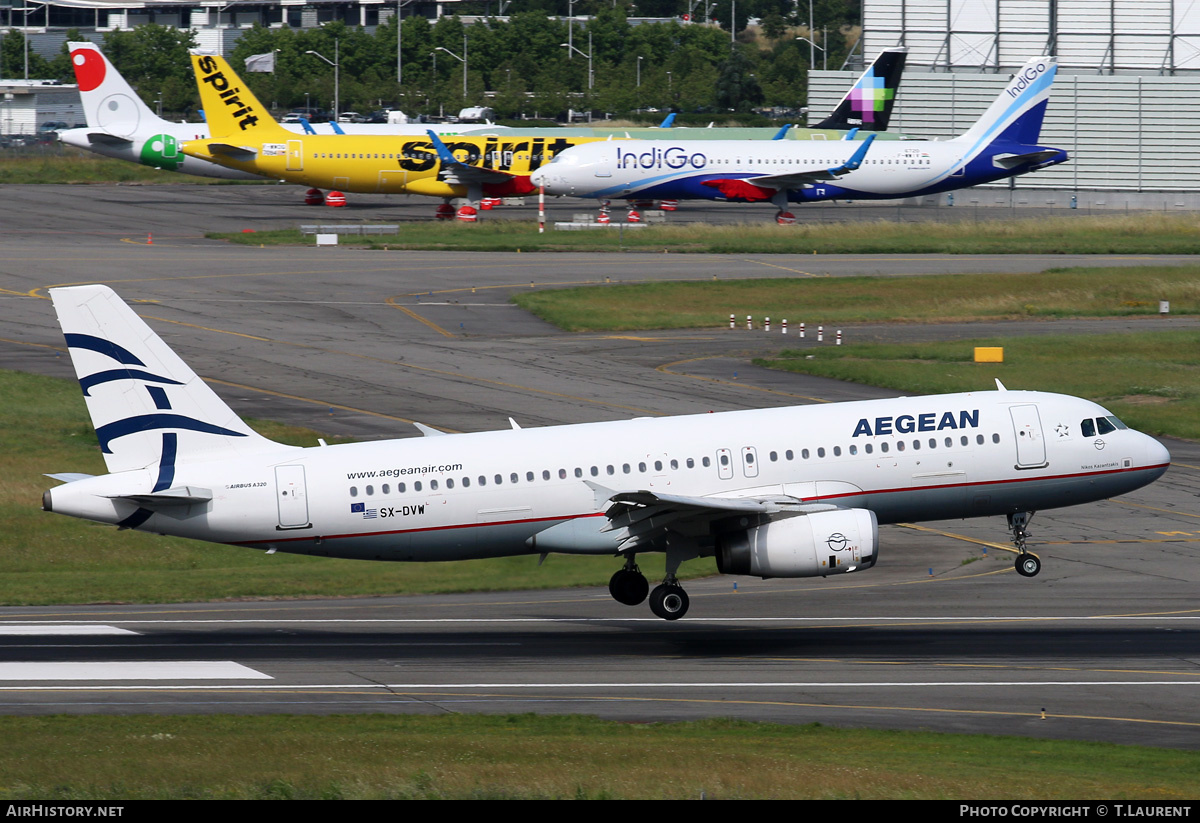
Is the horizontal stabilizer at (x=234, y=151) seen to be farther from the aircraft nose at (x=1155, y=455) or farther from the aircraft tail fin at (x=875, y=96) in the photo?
the aircraft nose at (x=1155, y=455)

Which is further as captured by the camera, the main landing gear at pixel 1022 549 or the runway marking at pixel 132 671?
the main landing gear at pixel 1022 549

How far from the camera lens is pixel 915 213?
127 m

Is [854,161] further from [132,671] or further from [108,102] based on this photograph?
[132,671]

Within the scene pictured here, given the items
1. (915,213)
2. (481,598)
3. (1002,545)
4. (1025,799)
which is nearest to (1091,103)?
(915,213)

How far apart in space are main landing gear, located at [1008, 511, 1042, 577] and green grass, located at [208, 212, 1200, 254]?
6482 cm

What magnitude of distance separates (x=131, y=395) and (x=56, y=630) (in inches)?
236

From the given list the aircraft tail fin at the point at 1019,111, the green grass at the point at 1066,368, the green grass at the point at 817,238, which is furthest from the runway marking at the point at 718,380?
the aircraft tail fin at the point at 1019,111

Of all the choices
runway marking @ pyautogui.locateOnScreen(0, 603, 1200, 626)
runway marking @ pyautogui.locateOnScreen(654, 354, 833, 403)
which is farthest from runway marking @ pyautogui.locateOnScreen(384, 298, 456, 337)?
runway marking @ pyautogui.locateOnScreen(0, 603, 1200, 626)

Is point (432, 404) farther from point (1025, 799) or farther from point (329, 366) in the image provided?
point (1025, 799)

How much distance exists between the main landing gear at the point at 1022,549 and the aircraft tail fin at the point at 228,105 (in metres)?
88.7

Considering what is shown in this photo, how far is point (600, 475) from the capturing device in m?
33.5

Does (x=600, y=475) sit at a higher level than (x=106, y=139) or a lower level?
lower

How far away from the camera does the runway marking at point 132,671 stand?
29906mm

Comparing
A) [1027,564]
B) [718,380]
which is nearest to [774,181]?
[718,380]
